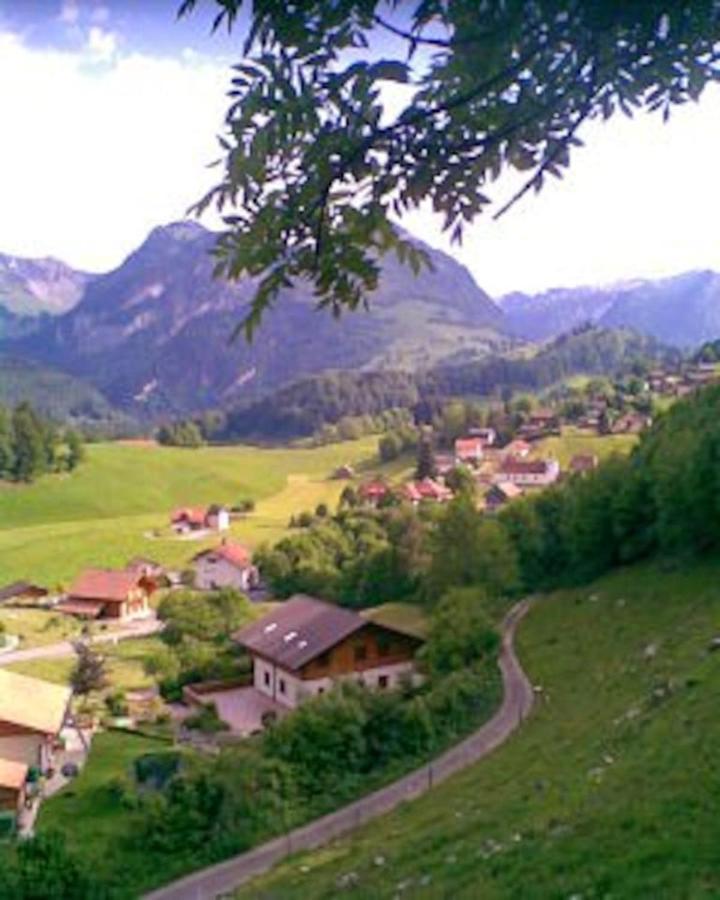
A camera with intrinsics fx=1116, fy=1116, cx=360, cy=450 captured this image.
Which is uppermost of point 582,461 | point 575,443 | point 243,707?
point 575,443

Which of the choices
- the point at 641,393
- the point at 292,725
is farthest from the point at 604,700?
the point at 641,393

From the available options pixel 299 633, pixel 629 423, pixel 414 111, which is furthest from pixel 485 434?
pixel 414 111

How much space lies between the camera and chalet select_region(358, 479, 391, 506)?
105m

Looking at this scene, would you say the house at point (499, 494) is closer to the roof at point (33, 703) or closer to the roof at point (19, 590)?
the roof at point (19, 590)

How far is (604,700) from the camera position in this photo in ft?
94.5

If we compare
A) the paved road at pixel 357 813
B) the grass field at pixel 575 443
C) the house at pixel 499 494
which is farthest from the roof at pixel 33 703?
the grass field at pixel 575 443

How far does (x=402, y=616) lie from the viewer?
57.6m

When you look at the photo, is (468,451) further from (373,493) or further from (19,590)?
(19,590)

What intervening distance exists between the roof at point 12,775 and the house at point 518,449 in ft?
346

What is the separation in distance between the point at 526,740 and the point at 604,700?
2393 millimetres

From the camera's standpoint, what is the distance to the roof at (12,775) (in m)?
30.9

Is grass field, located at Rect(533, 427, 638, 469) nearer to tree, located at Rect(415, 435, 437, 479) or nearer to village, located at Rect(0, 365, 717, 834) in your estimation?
tree, located at Rect(415, 435, 437, 479)

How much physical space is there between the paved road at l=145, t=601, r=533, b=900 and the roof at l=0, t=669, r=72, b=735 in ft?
45.9

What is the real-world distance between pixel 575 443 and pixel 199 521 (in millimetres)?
47760
